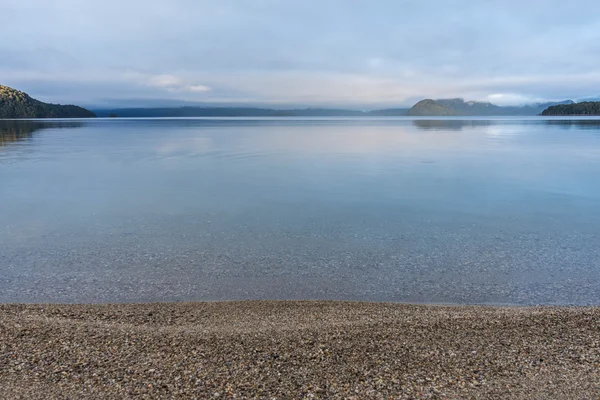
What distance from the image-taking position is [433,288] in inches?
341

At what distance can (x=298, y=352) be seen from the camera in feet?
18.8

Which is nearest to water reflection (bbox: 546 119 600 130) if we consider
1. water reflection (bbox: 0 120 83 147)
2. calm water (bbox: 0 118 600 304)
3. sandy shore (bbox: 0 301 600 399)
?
calm water (bbox: 0 118 600 304)

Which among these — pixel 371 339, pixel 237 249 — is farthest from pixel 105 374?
pixel 237 249

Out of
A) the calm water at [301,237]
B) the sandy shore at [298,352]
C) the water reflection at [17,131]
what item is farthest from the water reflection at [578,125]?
the water reflection at [17,131]

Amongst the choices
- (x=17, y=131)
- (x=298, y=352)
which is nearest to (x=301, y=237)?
(x=298, y=352)

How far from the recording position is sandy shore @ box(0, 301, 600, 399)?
483cm

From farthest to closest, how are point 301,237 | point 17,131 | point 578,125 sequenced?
point 578,125
point 17,131
point 301,237

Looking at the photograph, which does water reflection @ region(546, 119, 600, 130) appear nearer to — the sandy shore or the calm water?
the calm water

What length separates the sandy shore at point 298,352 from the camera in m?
4.83

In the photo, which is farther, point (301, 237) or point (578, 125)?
point (578, 125)

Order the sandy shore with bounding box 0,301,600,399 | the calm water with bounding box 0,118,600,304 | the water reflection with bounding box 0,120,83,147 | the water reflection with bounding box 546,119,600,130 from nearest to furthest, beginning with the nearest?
the sandy shore with bounding box 0,301,600,399 < the calm water with bounding box 0,118,600,304 < the water reflection with bounding box 0,120,83,147 < the water reflection with bounding box 546,119,600,130

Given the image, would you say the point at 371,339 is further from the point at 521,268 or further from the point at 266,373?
the point at 521,268

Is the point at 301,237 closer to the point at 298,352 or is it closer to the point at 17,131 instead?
the point at 298,352

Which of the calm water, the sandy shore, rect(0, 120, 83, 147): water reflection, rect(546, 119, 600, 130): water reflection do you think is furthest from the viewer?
rect(546, 119, 600, 130): water reflection
